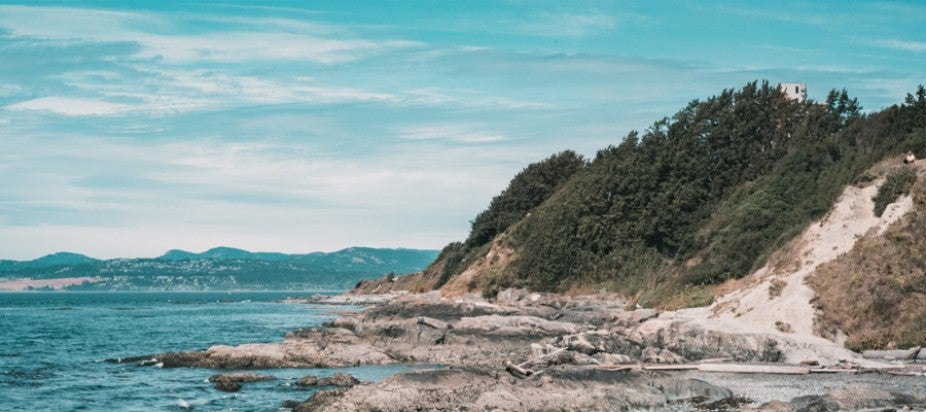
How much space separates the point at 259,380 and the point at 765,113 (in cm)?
7015

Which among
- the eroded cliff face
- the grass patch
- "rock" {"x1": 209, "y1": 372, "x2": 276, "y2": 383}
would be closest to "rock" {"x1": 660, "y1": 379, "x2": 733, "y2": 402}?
the eroded cliff face

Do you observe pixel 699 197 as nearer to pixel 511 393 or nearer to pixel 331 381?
pixel 331 381

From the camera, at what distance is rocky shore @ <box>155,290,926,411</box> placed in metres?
33.2

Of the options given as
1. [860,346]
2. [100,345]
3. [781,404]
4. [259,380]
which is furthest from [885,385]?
[100,345]

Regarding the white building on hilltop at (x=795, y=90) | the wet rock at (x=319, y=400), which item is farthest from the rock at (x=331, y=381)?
the white building on hilltop at (x=795, y=90)

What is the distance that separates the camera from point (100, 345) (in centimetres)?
6769

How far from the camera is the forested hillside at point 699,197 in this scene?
70312 millimetres

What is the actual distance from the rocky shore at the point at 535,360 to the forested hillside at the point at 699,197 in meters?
13.1

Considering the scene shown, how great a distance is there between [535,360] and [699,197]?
176 ft

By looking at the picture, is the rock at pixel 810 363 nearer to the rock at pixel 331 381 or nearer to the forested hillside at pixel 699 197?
the rock at pixel 331 381

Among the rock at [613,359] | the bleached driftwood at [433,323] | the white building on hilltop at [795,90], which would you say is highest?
the white building on hilltop at [795,90]

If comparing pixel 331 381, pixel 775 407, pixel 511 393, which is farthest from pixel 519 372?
pixel 331 381

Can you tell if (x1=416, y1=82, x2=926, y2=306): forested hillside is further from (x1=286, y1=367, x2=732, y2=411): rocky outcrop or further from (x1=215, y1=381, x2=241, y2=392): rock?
(x1=215, y1=381, x2=241, y2=392): rock

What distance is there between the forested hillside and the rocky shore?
1307cm
